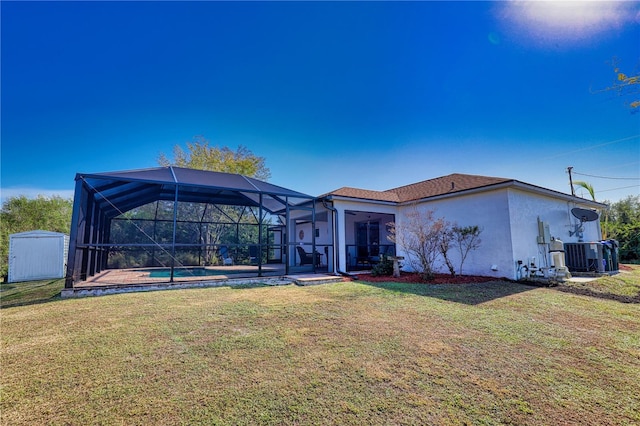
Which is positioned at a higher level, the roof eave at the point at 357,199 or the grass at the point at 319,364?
the roof eave at the point at 357,199

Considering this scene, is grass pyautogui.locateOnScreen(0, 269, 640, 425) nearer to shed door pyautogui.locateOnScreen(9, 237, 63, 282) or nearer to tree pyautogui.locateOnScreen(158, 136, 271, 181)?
shed door pyautogui.locateOnScreen(9, 237, 63, 282)

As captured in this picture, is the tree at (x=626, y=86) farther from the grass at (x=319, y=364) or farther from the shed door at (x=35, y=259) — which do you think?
the shed door at (x=35, y=259)

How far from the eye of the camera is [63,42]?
308 inches

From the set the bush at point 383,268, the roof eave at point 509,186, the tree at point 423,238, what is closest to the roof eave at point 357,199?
the roof eave at point 509,186

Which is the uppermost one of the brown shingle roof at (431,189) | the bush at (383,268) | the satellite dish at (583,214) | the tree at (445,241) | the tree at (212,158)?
the tree at (212,158)

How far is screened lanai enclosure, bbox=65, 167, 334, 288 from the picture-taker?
24.2 ft

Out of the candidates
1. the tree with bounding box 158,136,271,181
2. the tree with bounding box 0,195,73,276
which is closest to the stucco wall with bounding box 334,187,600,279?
the tree with bounding box 158,136,271,181

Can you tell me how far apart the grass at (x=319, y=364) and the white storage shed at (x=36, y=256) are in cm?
726

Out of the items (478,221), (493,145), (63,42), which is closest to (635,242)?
(493,145)

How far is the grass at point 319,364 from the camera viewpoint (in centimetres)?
200

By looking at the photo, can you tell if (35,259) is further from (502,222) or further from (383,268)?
(502,222)

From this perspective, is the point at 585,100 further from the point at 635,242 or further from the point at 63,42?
the point at 63,42

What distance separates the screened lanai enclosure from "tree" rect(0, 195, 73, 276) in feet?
22.3

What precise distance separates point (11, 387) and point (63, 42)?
9843mm
